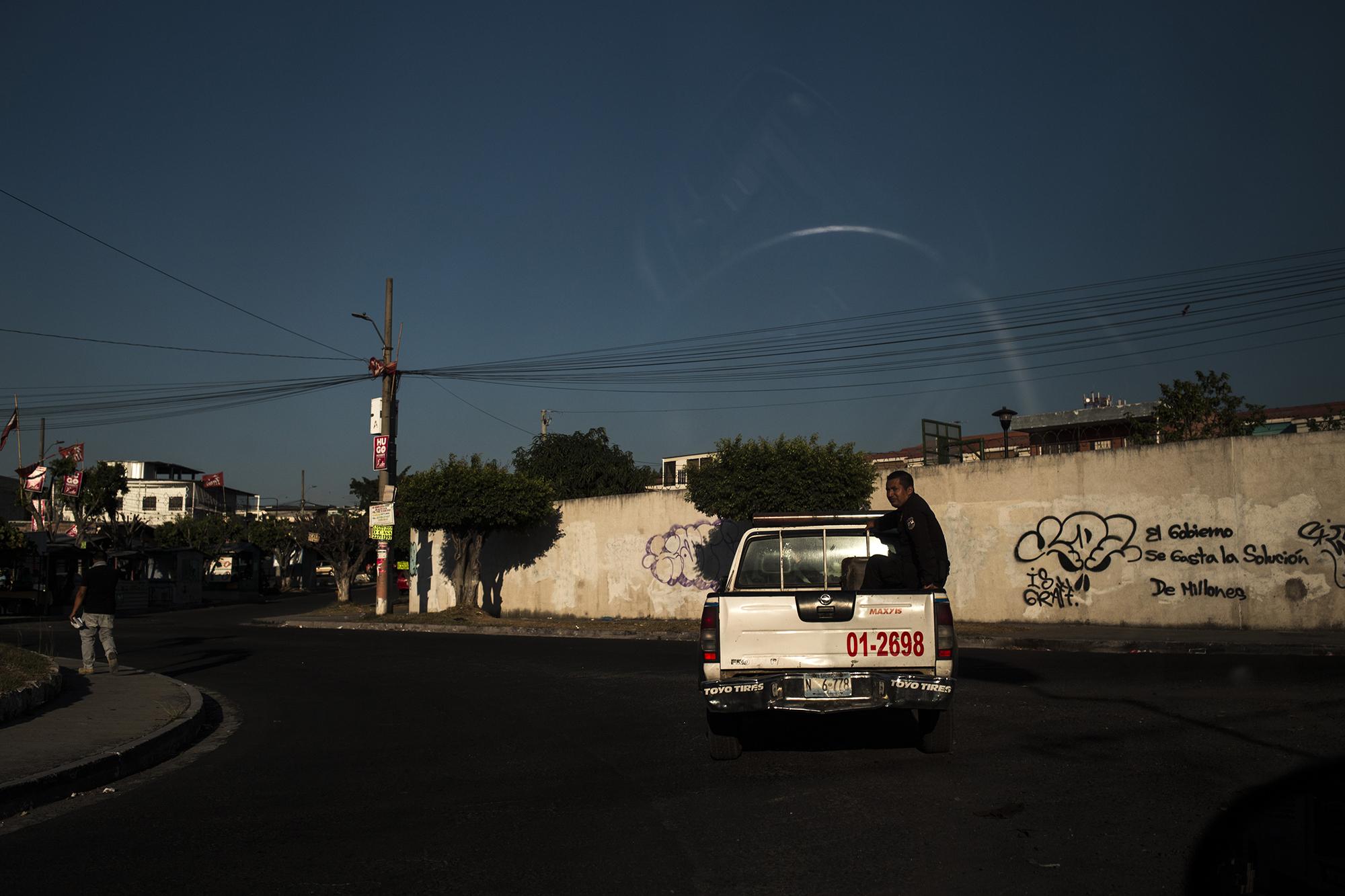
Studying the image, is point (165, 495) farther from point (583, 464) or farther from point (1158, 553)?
point (1158, 553)

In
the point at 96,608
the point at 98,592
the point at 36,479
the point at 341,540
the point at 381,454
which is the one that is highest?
the point at 36,479

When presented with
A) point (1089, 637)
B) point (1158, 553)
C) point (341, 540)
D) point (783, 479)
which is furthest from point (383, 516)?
point (1158, 553)

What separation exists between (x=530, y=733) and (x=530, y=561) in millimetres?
20179

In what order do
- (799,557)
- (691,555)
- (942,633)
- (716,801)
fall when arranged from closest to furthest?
(716,801)
(942,633)
(799,557)
(691,555)

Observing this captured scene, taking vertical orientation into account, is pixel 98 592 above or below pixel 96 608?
above

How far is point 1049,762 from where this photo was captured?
6.75 metres

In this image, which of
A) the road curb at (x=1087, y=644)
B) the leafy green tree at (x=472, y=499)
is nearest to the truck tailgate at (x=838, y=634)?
the road curb at (x=1087, y=644)

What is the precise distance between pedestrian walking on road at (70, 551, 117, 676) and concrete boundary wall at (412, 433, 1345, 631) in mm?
14180

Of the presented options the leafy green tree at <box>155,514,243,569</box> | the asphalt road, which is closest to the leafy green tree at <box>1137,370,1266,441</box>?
the asphalt road

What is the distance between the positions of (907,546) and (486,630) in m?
17.6

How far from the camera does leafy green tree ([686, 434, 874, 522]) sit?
20953mm

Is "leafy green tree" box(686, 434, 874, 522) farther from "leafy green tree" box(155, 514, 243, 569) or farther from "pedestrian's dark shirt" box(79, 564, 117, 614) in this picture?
"leafy green tree" box(155, 514, 243, 569)

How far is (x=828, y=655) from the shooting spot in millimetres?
6914

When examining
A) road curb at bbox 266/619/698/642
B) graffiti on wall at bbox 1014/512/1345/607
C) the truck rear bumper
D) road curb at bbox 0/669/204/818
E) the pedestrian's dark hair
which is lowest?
road curb at bbox 266/619/698/642
